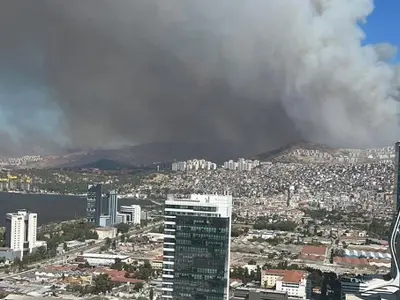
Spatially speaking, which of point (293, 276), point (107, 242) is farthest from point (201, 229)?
point (107, 242)

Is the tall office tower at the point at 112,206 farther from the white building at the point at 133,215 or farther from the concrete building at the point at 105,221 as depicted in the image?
the white building at the point at 133,215

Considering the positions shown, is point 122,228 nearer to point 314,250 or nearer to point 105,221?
point 105,221

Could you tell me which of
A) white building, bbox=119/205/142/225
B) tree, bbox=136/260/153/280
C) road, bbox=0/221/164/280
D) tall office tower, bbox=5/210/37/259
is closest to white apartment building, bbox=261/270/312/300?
tree, bbox=136/260/153/280

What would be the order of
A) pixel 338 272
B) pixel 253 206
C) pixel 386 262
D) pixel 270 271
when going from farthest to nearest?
1. pixel 253 206
2. pixel 386 262
3. pixel 338 272
4. pixel 270 271

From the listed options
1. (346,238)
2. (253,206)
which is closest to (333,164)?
(253,206)

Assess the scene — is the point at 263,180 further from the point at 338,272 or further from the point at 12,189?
the point at 12,189
